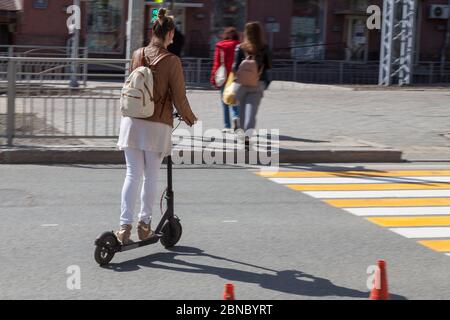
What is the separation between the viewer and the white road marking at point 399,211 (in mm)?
9328

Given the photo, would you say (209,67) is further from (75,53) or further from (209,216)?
(209,216)

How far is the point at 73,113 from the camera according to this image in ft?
41.8

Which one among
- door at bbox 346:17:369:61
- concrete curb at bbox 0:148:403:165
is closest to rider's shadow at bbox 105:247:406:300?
concrete curb at bbox 0:148:403:165

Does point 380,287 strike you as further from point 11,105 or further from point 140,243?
point 11,105

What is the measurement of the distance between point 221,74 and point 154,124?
723 centimetres

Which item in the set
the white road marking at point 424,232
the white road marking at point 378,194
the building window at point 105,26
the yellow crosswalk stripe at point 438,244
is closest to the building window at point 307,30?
the building window at point 105,26

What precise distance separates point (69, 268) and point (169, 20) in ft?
7.24

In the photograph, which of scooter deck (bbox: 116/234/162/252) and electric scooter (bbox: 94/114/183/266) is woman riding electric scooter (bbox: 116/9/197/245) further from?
electric scooter (bbox: 94/114/183/266)

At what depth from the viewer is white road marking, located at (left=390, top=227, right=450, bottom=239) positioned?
8328 mm

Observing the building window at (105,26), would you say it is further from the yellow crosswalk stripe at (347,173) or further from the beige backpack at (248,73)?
the yellow crosswalk stripe at (347,173)

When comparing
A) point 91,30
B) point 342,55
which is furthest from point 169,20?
point 342,55

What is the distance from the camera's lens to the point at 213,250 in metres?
7.60

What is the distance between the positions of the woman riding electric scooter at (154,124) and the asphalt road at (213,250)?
2.07 feet

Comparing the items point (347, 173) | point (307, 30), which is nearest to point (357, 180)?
point (347, 173)
